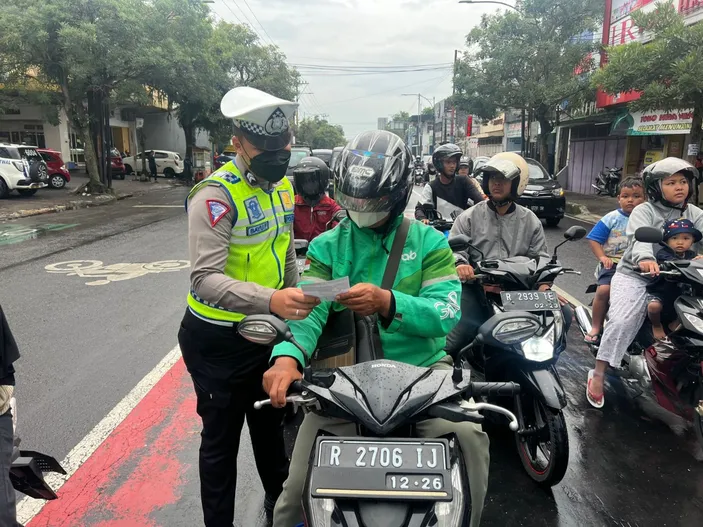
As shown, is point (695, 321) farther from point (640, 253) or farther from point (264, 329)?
point (264, 329)

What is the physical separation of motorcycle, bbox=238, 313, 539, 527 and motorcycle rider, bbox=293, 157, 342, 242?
3022 mm

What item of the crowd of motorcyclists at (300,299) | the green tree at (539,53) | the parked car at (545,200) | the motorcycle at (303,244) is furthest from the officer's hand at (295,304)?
the green tree at (539,53)

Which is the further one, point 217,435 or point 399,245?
point 217,435

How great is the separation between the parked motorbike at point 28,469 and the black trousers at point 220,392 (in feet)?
2.12

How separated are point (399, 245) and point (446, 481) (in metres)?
0.86

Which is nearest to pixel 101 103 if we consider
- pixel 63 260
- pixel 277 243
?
pixel 63 260

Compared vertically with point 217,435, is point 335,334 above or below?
above

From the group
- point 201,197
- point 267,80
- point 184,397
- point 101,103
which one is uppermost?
point 267,80

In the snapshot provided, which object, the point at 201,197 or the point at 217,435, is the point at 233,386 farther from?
the point at 201,197

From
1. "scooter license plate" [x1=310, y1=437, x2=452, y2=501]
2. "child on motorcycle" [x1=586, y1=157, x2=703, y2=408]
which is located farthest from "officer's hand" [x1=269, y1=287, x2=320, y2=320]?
"child on motorcycle" [x1=586, y1=157, x2=703, y2=408]

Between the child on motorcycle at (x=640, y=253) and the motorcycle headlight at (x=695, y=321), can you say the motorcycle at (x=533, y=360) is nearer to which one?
the child on motorcycle at (x=640, y=253)

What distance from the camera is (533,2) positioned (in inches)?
814

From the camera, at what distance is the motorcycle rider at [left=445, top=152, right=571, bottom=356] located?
12.1ft

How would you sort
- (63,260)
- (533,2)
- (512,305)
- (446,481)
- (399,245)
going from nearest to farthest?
(446,481), (399,245), (512,305), (63,260), (533,2)
